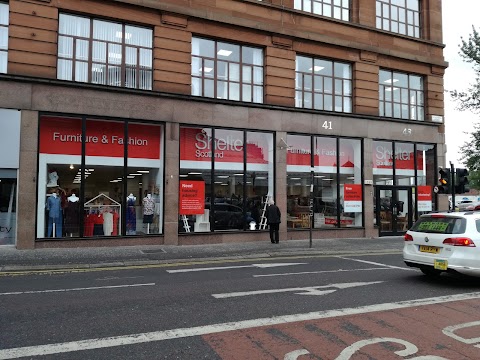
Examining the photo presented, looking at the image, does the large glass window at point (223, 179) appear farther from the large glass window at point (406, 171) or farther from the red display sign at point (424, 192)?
the red display sign at point (424, 192)

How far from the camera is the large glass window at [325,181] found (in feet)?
58.6

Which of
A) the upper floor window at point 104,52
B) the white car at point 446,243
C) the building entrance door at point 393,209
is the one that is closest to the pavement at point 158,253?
the building entrance door at point 393,209

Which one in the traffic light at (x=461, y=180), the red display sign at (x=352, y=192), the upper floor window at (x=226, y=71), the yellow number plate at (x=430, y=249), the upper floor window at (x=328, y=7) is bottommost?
the yellow number plate at (x=430, y=249)

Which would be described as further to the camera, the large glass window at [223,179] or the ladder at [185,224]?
the large glass window at [223,179]

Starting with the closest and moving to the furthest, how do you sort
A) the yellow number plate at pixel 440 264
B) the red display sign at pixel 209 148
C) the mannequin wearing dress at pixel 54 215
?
the yellow number plate at pixel 440 264
the mannequin wearing dress at pixel 54 215
the red display sign at pixel 209 148

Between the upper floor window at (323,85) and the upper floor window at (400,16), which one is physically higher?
the upper floor window at (400,16)

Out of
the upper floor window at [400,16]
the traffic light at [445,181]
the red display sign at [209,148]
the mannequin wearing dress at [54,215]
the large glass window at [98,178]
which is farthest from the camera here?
the upper floor window at [400,16]

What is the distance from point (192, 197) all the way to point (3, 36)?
28.2 ft

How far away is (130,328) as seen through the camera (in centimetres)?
540

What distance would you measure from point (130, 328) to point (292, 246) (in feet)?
34.1

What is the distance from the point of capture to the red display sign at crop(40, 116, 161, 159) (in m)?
14.1

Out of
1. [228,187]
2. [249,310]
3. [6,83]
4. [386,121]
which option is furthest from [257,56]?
A: [249,310]

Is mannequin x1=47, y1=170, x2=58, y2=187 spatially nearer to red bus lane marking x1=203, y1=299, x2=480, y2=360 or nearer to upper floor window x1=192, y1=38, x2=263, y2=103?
upper floor window x1=192, y1=38, x2=263, y2=103

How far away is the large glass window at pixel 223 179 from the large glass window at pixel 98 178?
1.12m
